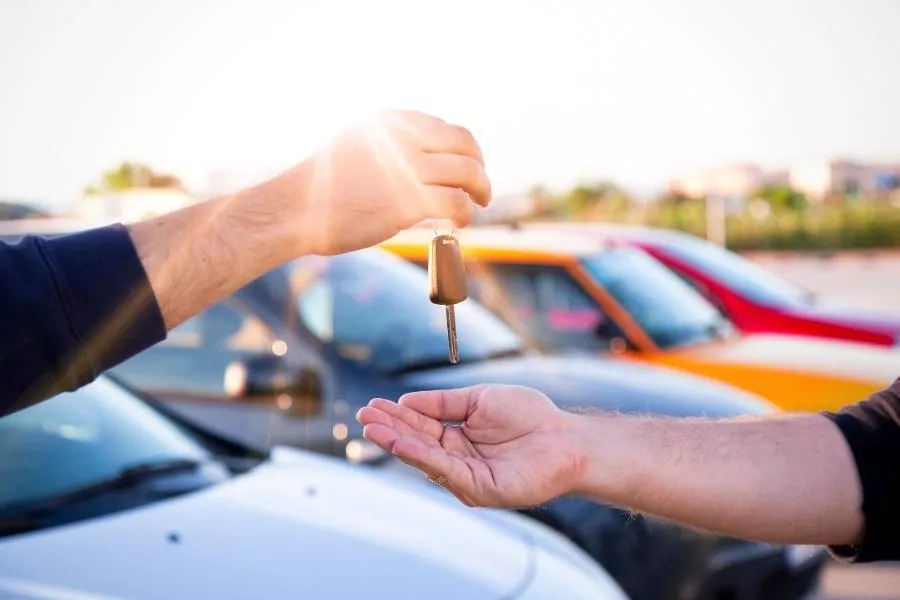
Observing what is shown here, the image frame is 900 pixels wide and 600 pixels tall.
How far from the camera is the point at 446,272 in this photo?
1896 mm

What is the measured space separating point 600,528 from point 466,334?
1339mm

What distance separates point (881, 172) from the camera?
83.1m

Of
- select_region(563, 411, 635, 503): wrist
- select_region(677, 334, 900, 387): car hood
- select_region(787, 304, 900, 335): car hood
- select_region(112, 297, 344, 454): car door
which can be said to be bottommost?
select_region(787, 304, 900, 335): car hood

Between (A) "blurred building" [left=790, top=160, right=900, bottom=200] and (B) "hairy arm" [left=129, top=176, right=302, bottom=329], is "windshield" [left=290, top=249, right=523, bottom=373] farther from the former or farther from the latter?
(A) "blurred building" [left=790, top=160, right=900, bottom=200]

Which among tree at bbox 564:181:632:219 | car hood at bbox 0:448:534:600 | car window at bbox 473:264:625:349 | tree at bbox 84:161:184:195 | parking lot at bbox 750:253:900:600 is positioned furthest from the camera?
tree at bbox 564:181:632:219

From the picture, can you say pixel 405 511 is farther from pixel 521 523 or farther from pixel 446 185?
pixel 446 185

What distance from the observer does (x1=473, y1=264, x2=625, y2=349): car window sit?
575 centimetres

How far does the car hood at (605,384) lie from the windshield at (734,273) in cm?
205

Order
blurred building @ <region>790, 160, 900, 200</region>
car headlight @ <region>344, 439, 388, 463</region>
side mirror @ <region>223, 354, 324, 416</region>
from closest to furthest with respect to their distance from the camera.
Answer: car headlight @ <region>344, 439, 388, 463</region> → side mirror @ <region>223, 354, 324, 416</region> → blurred building @ <region>790, 160, 900, 200</region>

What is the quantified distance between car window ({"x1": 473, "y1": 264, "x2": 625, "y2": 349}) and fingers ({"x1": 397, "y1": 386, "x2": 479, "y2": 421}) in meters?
3.75

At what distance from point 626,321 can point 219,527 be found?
3.40 m

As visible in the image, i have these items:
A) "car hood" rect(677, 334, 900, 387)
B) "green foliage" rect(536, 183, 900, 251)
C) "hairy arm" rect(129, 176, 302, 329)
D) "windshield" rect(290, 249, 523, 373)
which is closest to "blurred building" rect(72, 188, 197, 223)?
"windshield" rect(290, 249, 523, 373)

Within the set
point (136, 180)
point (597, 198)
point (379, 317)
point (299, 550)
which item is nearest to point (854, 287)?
point (136, 180)

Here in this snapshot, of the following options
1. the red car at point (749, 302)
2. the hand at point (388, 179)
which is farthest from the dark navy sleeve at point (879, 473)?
the red car at point (749, 302)
